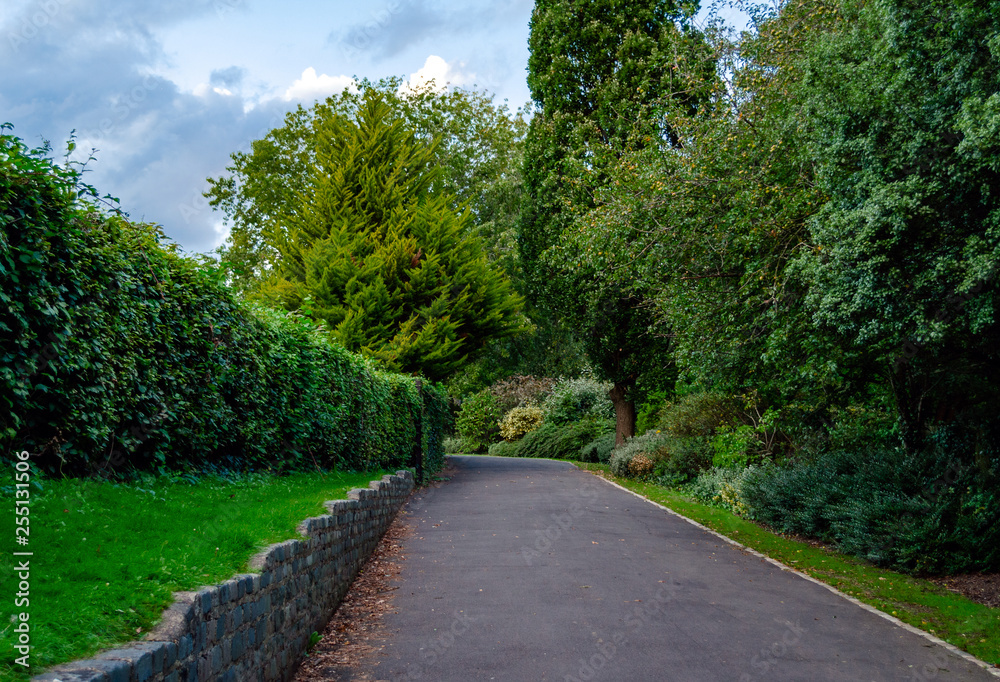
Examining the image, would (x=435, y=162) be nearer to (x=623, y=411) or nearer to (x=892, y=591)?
(x=623, y=411)

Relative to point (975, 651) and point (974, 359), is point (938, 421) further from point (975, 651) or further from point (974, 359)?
point (975, 651)

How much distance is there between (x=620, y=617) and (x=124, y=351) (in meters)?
5.44

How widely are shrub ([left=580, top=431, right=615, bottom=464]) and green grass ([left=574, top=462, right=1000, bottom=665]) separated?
16.3 m

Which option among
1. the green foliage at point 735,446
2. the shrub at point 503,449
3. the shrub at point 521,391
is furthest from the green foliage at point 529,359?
the green foliage at point 735,446

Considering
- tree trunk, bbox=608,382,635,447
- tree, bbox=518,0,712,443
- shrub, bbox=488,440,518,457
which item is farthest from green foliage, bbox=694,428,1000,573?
shrub, bbox=488,440,518,457

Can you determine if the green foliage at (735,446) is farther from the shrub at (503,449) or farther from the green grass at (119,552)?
the shrub at (503,449)

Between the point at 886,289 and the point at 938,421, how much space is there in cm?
569

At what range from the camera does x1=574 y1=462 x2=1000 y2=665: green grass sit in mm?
7613

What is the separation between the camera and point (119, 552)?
16.3 feet

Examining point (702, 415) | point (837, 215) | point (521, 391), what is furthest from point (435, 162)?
point (837, 215)

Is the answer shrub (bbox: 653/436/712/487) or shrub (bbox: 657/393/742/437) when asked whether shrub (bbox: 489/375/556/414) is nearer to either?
shrub (bbox: 653/436/712/487)

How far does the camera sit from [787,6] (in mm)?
13328

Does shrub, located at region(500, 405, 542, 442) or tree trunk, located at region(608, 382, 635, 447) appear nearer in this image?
tree trunk, located at region(608, 382, 635, 447)

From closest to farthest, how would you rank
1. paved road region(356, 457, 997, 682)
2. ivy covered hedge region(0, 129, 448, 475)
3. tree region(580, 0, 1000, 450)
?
ivy covered hedge region(0, 129, 448, 475), paved road region(356, 457, 997, 682), tree region(580, 0, 1000, 450)
